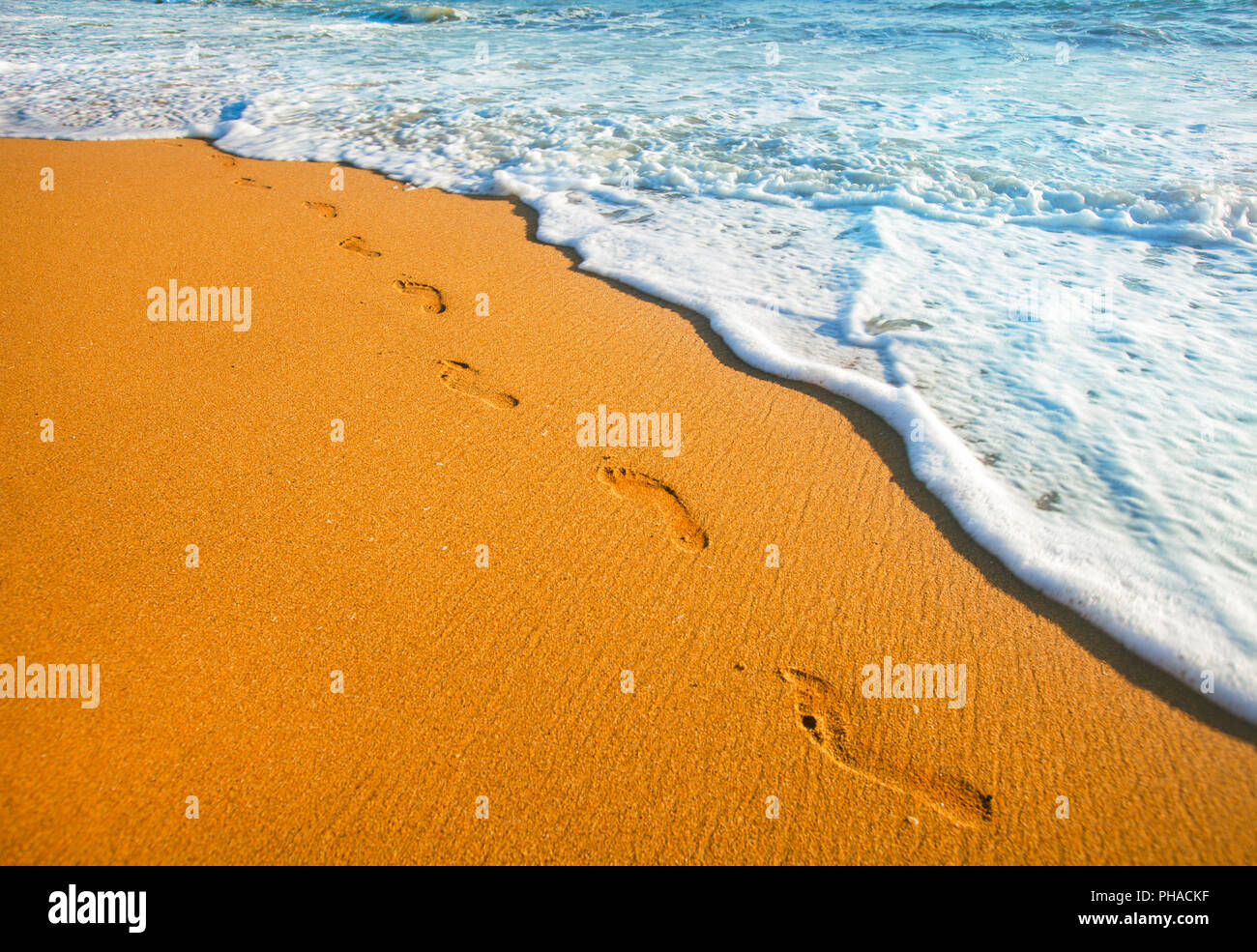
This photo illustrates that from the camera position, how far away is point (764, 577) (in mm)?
2395

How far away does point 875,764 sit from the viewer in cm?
190

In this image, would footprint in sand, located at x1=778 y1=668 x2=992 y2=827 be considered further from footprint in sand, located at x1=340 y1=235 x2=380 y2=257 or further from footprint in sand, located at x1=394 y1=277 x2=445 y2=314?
footprint in sand, located at x1=340 y1=235 x2=380 y2=257

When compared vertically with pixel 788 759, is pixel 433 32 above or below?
above

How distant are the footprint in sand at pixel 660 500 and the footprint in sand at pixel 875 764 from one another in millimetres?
636

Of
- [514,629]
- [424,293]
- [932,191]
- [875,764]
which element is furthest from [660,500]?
[932,191]

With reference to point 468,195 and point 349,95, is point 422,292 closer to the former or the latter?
point 468,195

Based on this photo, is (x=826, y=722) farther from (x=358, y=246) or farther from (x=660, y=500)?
(x=358, y=246)

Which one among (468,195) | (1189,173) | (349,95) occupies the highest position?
(349,95)

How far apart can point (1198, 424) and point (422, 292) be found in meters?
3.71

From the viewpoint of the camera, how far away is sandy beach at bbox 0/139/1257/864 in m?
1.76

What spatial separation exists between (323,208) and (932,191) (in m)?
4.40

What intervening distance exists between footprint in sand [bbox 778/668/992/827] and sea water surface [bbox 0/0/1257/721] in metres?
0.84
